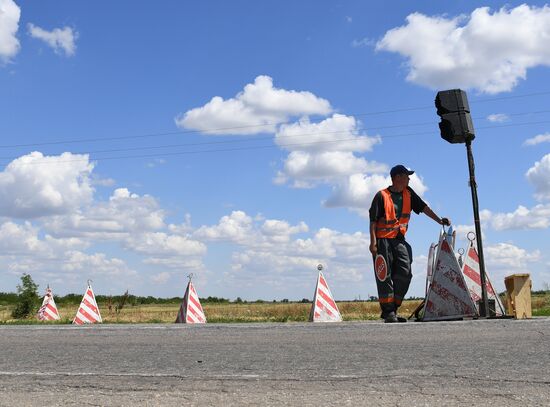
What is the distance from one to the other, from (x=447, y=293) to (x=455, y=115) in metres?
2.53

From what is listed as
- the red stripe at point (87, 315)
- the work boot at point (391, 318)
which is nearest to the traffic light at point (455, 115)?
the work boot at point (391, 318)

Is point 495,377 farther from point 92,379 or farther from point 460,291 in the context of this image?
point 460,291

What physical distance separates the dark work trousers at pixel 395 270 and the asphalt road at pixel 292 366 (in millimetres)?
1565

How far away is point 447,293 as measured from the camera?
9.30 m

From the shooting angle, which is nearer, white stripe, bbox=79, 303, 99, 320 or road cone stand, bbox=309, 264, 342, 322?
road cone stand, bbox=309, 264, 342, 322

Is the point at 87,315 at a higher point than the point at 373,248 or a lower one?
lower

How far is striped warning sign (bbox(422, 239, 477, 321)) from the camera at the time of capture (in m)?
9.16

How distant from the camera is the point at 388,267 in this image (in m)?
9.32

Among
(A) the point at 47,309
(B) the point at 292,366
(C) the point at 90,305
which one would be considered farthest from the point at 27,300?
(B) the point at 292,366

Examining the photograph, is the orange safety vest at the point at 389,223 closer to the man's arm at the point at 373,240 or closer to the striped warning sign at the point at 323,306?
the man's arm at the point at 373,240

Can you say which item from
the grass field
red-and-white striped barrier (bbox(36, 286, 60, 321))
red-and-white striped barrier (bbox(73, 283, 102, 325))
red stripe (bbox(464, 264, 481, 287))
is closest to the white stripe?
red-and-white striped barrier (bbox(73, 283, 102, 325))

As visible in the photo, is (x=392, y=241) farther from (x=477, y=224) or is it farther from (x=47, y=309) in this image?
(x=47, y=309)

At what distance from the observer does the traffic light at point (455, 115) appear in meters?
9.84

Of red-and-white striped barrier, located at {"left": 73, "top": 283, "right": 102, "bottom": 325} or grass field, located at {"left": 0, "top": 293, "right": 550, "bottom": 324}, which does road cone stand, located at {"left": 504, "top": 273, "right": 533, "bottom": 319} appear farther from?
red-and-white striped barrier, located at {"left": 73, "top": 283, "right": 102, "bottom": 325}
